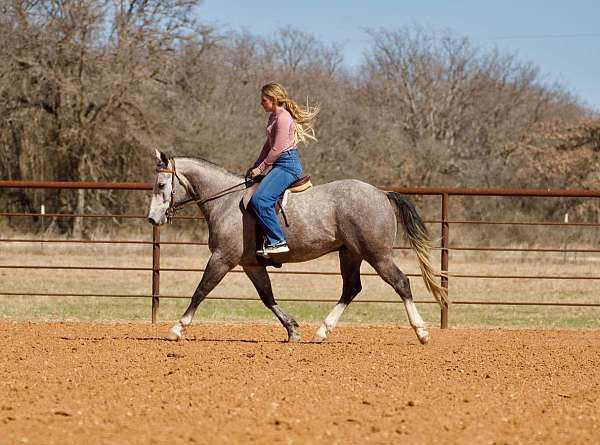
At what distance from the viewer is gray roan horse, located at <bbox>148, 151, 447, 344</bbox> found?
351 inches

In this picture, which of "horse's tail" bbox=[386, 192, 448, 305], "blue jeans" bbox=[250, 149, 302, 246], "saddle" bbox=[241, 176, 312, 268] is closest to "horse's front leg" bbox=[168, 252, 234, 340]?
"saddle" bbox=[241, 176, 312, 268]

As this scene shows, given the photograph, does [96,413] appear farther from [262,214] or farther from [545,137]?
[545,137]

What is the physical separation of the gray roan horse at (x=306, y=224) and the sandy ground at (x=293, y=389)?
58cm

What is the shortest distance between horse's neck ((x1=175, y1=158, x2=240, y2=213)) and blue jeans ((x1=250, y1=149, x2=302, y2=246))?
50 cm

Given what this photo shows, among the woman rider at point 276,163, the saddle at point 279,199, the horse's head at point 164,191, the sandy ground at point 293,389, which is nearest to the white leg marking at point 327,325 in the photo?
the sandy ground at point 293,389

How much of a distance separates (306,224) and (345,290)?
785mm

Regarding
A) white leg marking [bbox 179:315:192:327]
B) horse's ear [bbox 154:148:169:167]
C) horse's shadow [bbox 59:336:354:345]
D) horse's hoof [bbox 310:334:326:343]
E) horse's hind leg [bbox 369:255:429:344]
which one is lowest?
horse's shadow [bbox 59:336:354:345]

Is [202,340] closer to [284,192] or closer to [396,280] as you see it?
[284,192]

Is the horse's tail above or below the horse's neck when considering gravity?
below

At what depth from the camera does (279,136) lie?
8688 millimetres

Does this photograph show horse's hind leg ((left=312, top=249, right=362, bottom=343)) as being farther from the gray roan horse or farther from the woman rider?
the woman rider

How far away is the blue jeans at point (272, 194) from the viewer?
8.72 meters

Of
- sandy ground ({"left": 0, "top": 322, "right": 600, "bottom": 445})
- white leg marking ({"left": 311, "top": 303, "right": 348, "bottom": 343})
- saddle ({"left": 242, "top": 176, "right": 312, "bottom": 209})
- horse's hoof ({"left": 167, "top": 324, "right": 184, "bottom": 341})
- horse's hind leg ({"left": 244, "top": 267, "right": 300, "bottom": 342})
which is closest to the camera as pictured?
sandy ground ({"left": 0, "top": 322, "right": 600, "bottom": 445})

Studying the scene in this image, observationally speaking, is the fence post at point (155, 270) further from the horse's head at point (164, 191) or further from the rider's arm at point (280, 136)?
the rider's arm at point (280, 136)
